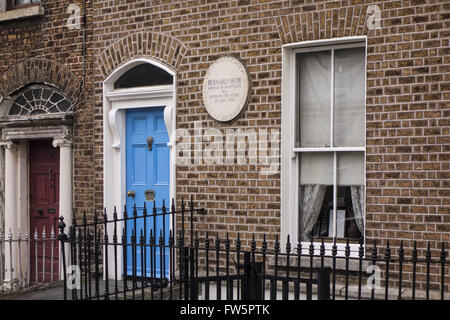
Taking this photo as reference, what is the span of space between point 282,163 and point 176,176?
1551mm

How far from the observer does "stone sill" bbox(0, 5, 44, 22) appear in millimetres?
9668

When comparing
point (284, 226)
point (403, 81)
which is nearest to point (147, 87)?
point (284, 226)

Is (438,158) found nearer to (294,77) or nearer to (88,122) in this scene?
(294,77)

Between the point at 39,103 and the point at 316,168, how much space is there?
4557 millimetres

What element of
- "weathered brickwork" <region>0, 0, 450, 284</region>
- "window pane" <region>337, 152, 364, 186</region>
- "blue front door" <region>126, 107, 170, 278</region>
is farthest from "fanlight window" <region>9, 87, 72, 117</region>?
"window pane" <region>337, 152, 364, 186</region>

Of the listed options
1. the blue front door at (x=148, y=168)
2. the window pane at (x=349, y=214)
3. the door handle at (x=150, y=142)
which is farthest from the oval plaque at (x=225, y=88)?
the window pane at (x=349, y=214)

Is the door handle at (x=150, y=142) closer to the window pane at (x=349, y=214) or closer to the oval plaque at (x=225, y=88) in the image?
the oval plaque at (x=225, y=88)

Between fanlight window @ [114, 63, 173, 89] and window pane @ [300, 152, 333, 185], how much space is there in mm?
2170

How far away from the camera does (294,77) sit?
24.7 ft

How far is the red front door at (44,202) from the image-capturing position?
987cm

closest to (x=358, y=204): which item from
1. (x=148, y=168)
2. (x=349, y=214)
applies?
A: (x=349, y=214)

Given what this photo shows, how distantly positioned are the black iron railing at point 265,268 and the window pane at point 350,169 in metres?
0.72

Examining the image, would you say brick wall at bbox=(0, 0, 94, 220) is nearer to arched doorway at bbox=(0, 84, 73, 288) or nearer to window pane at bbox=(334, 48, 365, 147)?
arched doorway at bbox=(0, 84, 73, 288)

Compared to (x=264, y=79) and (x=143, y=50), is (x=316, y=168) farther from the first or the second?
(x=143, y=50)
